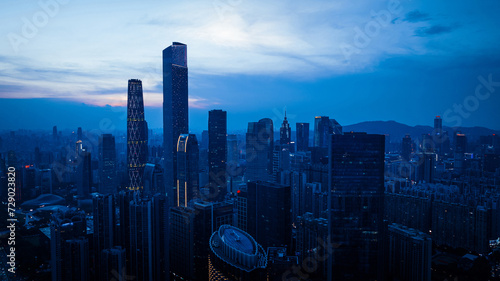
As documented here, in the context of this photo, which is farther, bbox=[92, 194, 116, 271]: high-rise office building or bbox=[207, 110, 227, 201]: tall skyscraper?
bbox=[207, 110, 227, 201]: tall skyscraper

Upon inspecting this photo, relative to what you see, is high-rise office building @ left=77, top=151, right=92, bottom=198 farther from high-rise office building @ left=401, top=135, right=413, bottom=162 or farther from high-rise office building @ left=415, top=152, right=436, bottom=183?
high-rise office building @ left=401, top=135, right=413, bottom=162

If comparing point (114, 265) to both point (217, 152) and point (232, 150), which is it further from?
point (232, 150)

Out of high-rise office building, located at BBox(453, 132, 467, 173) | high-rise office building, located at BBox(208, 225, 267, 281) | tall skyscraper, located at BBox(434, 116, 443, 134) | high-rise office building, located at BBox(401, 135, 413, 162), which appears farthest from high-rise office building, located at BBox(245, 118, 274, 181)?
high-rise office building, located at BBox(208, 225, 267, 281)

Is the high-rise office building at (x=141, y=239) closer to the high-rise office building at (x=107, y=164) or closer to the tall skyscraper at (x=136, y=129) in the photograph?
the high-rise office building at (x=107, y=164)

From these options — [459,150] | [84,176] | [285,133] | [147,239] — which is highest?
[285,133]

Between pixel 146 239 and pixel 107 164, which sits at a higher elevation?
pixel 107 164

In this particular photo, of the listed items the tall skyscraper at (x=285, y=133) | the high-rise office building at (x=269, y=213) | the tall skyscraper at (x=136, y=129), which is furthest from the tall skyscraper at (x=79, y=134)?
the tall skyscraper at (x=285, y=133)

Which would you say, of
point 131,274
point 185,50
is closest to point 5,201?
point 131,274

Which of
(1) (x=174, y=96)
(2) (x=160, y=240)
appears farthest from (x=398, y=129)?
(2) (x=160, y=240)
